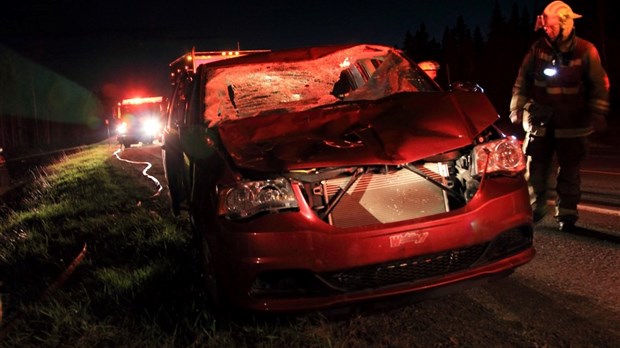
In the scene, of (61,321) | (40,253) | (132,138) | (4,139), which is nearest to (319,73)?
(61,321)

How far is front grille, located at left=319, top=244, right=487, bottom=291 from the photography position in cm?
271

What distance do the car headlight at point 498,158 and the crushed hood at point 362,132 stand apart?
0.11 m

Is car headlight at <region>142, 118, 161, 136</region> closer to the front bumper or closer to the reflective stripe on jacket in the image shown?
the reflective stripe on jacket

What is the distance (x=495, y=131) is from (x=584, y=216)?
8.58 feet

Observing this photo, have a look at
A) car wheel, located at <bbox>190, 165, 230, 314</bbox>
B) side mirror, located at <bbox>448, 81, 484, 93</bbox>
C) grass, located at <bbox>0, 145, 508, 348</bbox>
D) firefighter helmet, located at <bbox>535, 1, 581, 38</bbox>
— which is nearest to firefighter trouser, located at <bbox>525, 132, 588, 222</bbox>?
firefighter helmet, located at <bbox>535, 1, 581, 38</bbox>

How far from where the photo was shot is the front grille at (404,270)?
271cm

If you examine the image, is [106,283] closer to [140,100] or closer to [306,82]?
[306,82]

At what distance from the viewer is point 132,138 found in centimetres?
2764

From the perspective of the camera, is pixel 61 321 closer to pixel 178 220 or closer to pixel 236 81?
pixel 236 81

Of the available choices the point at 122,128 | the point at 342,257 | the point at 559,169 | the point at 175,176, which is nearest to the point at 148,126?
the point at 122,128

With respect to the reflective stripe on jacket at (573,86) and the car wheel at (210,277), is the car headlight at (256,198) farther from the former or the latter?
the reflective stripe on jacket at (573,86)

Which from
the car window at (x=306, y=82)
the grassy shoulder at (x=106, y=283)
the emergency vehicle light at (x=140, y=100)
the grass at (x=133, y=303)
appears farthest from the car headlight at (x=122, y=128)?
the car window at (x=306, y=82)

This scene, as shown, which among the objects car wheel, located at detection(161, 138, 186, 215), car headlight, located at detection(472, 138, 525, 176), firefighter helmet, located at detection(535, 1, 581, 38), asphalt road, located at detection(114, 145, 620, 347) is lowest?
asphalt road, located at detection(114, 145, 620, 347)

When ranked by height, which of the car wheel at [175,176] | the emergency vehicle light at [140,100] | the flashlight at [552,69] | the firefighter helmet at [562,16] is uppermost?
the emergency vehicle light at [140,100]
